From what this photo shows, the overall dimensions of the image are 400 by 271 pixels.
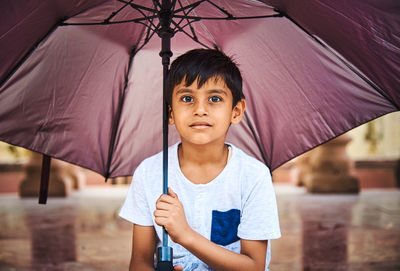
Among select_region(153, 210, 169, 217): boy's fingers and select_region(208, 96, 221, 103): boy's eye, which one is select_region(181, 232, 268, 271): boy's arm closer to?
select_region(153, 210, 169, 217): boy's fingers

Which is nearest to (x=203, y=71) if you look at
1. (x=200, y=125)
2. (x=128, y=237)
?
(x=200, y=125)

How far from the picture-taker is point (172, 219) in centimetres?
150

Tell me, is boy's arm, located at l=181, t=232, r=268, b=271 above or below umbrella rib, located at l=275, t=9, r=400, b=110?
below

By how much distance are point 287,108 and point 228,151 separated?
0.58 metres

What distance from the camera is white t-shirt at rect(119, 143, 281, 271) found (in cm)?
169

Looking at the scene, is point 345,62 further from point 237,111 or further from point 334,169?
point 334,169

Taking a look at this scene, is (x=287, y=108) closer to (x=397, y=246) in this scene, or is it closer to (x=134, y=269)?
(x=134, y=269)

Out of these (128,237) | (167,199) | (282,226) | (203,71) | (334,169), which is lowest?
(128,237)

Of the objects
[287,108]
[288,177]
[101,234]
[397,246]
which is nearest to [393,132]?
[288,177]

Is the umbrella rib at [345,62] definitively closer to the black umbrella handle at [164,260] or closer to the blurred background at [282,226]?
the black umbrella handle at [164,260]

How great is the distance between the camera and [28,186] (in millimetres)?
9352

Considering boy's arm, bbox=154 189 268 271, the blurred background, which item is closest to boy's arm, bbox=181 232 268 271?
boy's arm, bbox=154 189 268 271

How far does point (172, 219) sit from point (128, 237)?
3537 mm

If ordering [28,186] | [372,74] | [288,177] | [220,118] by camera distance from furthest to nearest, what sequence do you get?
[288,177]
[28,186]
[372,74]
[220,118]
